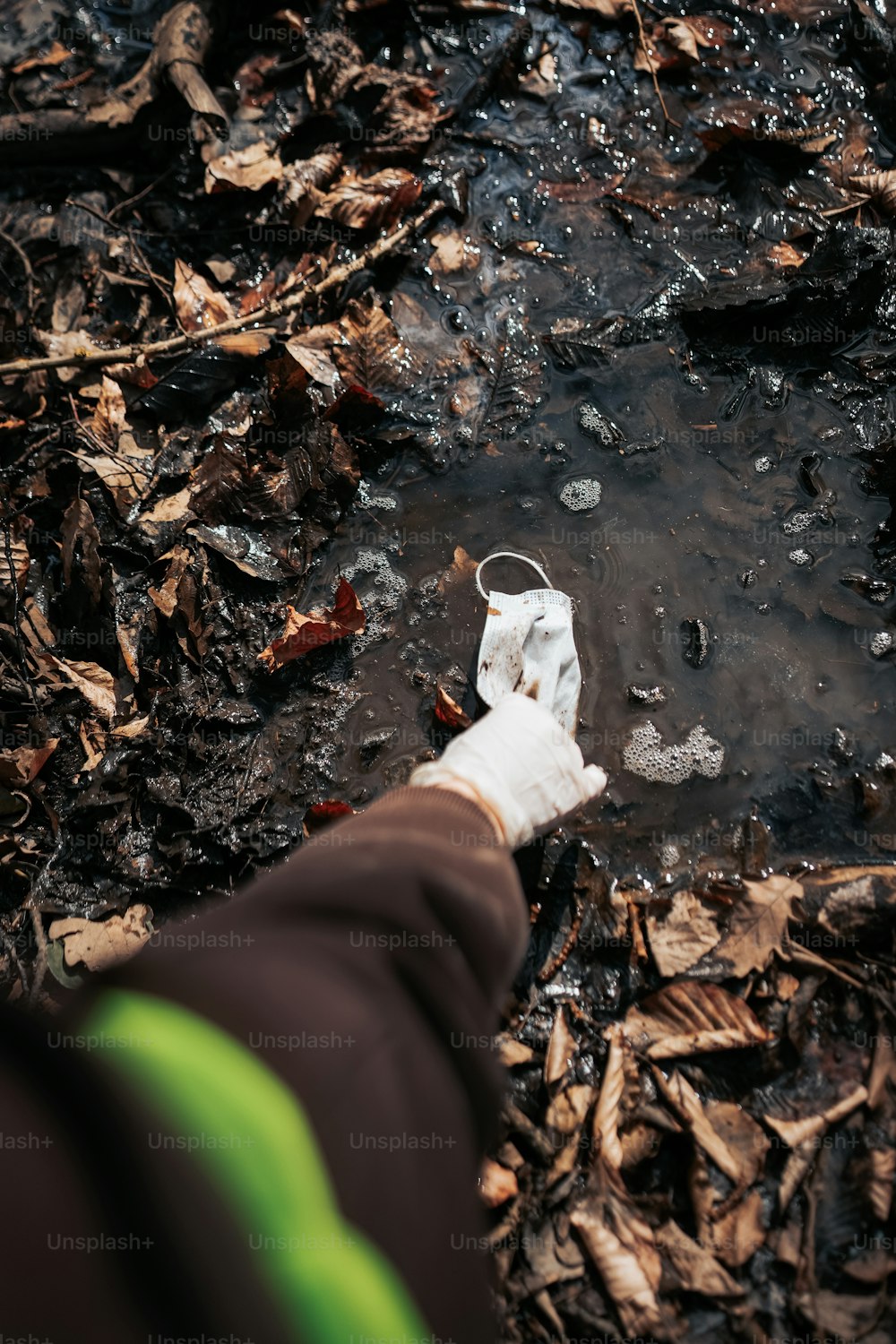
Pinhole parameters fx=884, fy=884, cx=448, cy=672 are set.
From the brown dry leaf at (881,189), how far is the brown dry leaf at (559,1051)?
10.1ft

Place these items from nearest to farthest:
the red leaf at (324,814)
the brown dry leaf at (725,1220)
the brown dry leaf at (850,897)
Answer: the brown dry leaf at (725,1220)
the brown dry leaf at (850,897)
the red leaf at (324,814)

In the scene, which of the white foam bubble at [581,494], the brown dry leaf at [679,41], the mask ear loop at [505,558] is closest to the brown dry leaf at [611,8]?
the brown dry leaf at [679,41]

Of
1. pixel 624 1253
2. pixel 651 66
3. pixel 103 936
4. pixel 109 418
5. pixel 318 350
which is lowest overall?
pixel 103 936

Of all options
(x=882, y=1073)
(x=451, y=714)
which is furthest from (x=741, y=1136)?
(x=451, y=714)

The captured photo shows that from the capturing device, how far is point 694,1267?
1969mm

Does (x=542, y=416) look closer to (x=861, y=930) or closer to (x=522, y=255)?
(x=522, y=255)

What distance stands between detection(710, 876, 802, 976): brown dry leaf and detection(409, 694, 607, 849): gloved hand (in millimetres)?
509

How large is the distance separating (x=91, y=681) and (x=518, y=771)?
5.03 feet

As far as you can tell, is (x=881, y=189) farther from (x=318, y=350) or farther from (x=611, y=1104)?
(x=611, y=1104)

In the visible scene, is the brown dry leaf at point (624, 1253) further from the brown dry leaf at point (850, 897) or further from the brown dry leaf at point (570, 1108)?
the brown dry leaf at point (850, 897)

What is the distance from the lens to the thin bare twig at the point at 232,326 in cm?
324

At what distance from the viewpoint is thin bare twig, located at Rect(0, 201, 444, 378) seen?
10.6ft

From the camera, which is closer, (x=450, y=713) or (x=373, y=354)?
(x=450, y=713)

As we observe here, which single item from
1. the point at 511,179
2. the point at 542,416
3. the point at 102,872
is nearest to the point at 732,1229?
the point at 102,872
